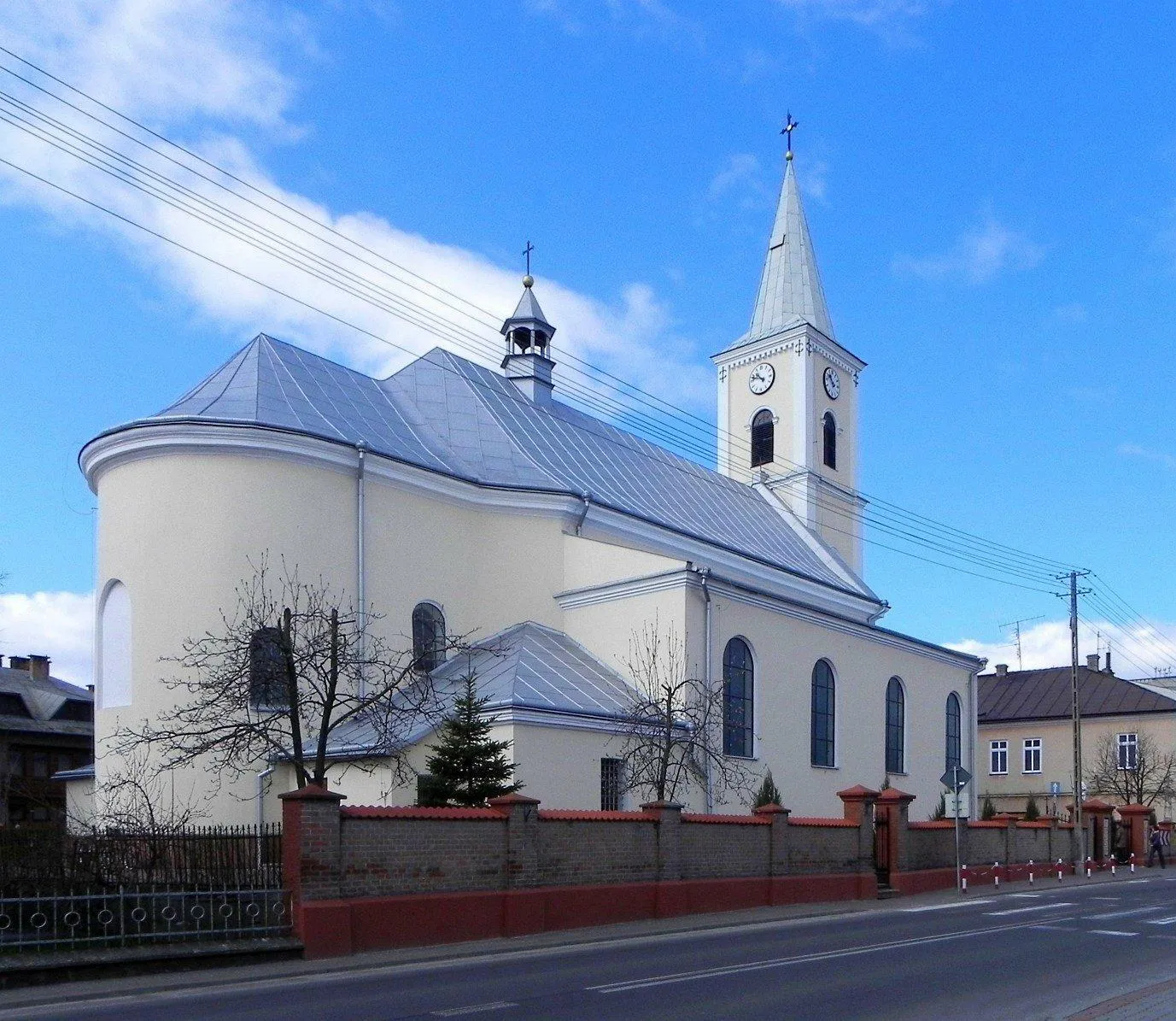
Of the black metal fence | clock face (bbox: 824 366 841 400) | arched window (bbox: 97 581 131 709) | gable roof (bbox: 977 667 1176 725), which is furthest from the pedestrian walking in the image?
the black metal fence

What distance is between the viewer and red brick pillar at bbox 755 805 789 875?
22.3m

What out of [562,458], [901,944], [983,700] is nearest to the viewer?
[901,944]

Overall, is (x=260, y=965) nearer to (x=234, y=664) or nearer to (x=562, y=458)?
(x=234, y=664)

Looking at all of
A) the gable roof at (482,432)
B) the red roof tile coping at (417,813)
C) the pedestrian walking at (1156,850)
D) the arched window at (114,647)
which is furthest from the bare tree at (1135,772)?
the red roof tile coping at (417,813)

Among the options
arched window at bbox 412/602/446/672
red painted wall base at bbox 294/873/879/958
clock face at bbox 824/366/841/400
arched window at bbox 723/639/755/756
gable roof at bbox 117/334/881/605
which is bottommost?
red painted wall base at bbox 294/873/879/958

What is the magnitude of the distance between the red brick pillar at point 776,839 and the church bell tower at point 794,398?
70.4 feet

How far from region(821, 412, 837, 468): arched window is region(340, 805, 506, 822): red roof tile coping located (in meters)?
30.0

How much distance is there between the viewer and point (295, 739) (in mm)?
18500

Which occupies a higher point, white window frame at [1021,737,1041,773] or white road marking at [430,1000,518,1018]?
white road marking at [430,1000,518,1018]

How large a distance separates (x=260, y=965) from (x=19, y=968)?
2566 mm

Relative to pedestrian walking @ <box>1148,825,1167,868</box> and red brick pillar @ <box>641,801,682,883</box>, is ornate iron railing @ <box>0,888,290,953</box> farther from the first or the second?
pedestrian walking @ <box>1148,825,1167,868</box>

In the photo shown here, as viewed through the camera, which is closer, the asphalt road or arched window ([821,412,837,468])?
the asphalt road

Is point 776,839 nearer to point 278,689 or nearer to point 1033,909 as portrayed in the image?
point 1033,909

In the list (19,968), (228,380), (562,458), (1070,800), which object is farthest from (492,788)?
(1070,800)
